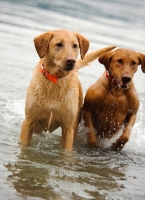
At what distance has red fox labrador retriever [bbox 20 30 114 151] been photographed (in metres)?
7.27

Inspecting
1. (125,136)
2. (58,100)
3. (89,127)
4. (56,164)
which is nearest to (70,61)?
(58,100)

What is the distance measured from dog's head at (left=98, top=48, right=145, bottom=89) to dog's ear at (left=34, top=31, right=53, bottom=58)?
1160 millimetres

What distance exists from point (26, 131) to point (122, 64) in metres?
1.64

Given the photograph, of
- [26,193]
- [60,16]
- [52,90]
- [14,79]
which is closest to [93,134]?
[52,90]

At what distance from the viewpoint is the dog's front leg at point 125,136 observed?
8.33 metres

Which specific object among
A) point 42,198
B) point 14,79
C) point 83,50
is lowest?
point 42,198

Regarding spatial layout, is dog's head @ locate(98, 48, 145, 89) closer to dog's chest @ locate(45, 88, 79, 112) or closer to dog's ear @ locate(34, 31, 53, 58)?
dog's chest @ locate(45, 88, 79, 112)

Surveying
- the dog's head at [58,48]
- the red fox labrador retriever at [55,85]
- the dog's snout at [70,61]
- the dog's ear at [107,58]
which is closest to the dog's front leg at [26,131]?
the red fox labrador retriever at [55,85]

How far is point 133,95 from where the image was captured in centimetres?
823

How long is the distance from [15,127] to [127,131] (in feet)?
6.09

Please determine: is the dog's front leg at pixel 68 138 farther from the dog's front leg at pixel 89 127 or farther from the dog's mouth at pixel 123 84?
the dog's mouth at pixel 123 84

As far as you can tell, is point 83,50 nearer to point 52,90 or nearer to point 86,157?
point 52,90

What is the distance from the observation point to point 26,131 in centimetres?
780

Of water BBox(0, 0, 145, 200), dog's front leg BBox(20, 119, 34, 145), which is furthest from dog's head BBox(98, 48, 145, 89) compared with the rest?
dog's front leg BBox(20, 119, 34, 145)
